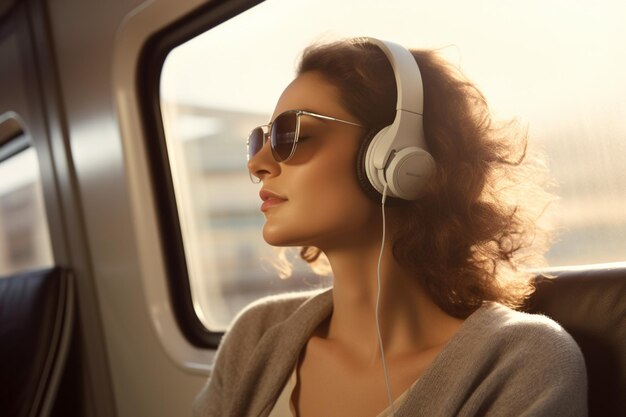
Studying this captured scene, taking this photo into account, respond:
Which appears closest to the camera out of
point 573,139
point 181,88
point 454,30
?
point 573,139

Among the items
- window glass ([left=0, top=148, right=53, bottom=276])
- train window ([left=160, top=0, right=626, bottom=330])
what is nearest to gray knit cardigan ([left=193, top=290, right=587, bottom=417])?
train window ([left=160, top=0, right=626, bottom=330])

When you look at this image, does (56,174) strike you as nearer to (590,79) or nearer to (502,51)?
(502,51)

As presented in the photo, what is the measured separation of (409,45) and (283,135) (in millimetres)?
553

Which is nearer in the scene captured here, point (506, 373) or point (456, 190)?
point (506, 373)

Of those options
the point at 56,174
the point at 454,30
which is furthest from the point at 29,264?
the point at 454,30

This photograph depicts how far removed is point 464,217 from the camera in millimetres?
1263

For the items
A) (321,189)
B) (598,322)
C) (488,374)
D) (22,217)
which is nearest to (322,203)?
(321,189)

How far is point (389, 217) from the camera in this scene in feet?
4.26

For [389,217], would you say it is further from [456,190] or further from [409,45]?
[409,45]

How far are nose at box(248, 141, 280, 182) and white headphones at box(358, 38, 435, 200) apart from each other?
0.18m

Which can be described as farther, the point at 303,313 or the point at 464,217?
the point at 303,313

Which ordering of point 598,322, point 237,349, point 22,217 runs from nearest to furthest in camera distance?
point 598,322
point 237,349
point 22,217

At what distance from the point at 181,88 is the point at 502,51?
1.28 metres

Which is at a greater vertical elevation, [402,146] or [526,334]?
[402,146]
